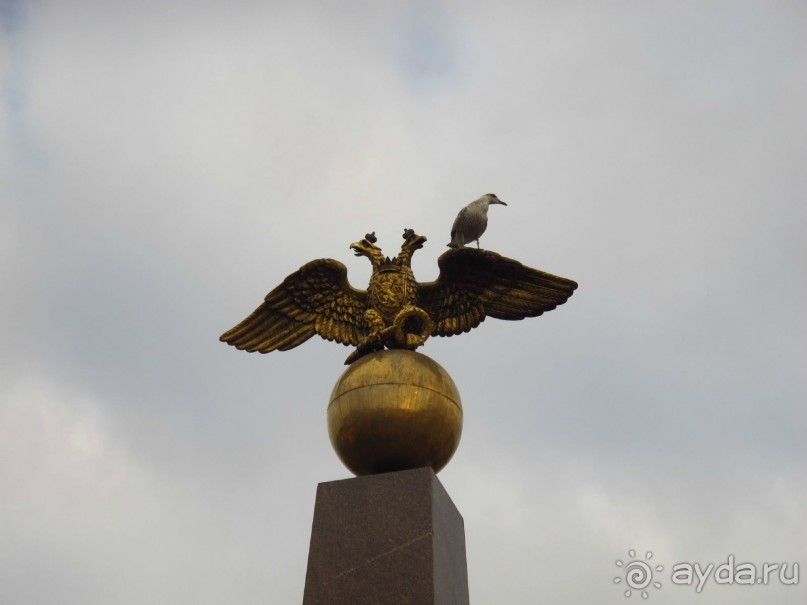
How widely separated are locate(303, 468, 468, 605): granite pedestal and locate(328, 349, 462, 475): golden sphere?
9.3 inches

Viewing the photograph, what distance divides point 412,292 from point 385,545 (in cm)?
255

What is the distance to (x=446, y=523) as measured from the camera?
6.42 metres

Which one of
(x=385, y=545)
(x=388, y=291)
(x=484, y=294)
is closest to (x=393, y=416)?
(x=385, y=545)

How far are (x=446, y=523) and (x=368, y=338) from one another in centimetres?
180

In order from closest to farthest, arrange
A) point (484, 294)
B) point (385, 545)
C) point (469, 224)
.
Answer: point (385, 545) < point (484, 294) < point (469, 224)

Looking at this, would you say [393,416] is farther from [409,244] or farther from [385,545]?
[409,244]

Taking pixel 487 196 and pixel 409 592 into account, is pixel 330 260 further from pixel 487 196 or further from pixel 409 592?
pixel 409 592

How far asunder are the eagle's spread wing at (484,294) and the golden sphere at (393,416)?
4.06 ft

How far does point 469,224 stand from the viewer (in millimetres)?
8414

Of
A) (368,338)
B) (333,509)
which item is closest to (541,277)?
(368,338)

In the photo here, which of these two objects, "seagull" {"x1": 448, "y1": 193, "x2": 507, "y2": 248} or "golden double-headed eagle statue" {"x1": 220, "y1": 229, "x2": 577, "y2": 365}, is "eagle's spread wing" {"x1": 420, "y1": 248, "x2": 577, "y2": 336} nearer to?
"golden double-headed eagle statue" {"x1": 220, "y1": 229, "x2": 577, "y2": 365}

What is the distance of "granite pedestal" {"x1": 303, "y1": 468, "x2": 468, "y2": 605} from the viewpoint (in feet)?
18.8

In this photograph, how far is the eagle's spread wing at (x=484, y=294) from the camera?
784cm

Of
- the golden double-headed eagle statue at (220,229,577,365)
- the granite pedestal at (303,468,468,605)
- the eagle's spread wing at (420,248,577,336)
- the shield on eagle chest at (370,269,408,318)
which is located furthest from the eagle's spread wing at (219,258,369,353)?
the granite pedestal at (303,468,468,605)
